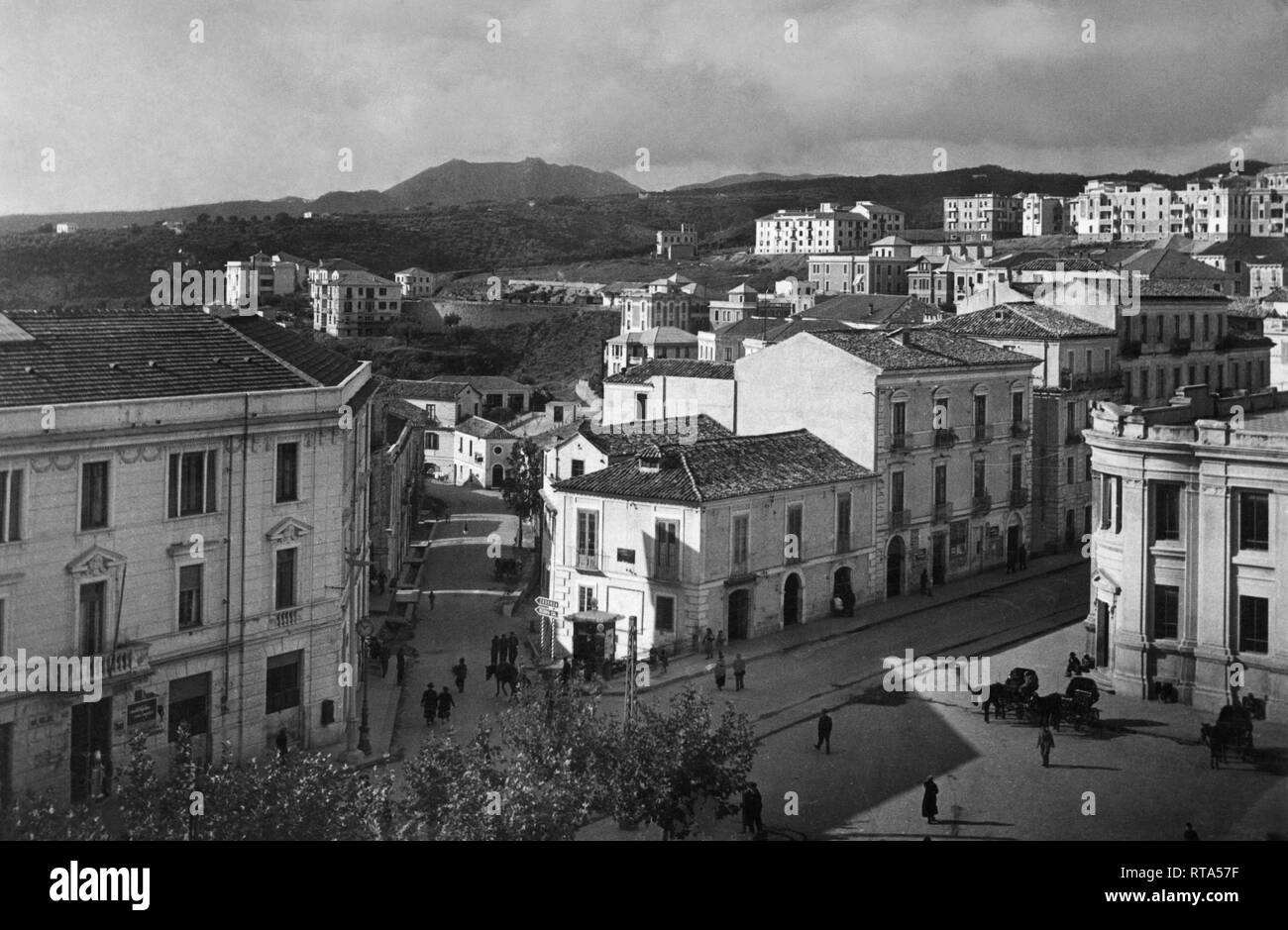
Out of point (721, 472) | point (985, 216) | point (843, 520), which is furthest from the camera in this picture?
point (985, 216)

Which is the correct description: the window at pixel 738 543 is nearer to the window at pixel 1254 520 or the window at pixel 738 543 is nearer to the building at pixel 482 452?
the window at pixel 1254 520

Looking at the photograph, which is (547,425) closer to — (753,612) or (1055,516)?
(1055,516)

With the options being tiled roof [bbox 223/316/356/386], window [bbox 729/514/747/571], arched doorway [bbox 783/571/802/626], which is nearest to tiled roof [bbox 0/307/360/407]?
tiled roof [bbox 223/316/356/386]

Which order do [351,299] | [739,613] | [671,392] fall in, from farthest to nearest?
[351,299] → [671,392] → [739,613]

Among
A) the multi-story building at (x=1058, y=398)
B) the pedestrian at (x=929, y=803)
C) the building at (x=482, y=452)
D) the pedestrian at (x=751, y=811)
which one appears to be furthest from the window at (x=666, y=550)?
the building at (x=482, y=452)

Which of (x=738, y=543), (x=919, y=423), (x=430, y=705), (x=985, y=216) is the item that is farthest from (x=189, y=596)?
(x=985, y=216)

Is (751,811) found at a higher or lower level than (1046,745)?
lower

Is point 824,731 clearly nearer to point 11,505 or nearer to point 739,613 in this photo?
point 739,613
